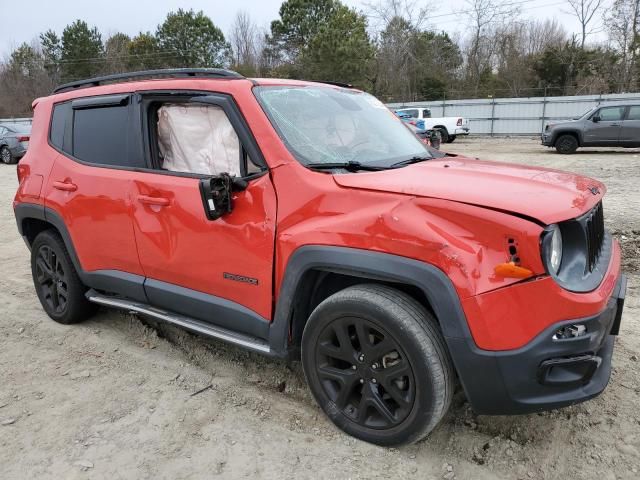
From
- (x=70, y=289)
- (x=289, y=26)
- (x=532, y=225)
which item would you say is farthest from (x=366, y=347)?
(x=289, y=26)

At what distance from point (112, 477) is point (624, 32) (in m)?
39.7

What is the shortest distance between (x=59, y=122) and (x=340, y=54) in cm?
3406

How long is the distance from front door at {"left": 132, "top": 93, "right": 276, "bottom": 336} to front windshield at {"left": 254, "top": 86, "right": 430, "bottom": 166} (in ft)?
0.75

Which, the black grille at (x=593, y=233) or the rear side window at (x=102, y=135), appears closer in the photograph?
the black grille at (x=593, y=233)

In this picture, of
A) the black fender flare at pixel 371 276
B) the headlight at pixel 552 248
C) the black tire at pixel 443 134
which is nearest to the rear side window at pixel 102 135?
the black fender flare at pixel 371 276

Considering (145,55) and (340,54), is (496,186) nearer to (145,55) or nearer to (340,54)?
(340,54)

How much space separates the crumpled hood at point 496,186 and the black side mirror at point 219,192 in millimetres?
580

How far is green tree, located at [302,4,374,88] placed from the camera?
3572cm

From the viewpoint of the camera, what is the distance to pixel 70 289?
13.3ft

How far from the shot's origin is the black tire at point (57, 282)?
4031 millimetres

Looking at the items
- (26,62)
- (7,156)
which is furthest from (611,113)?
(26,62)

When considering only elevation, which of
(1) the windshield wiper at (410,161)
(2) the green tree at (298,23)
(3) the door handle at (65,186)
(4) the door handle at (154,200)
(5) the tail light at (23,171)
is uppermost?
(2) the green tree at (298,23)

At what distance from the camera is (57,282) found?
4.20 meters

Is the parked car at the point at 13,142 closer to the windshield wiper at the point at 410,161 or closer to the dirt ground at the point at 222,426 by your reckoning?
the dirt ground at the point at 222,426
